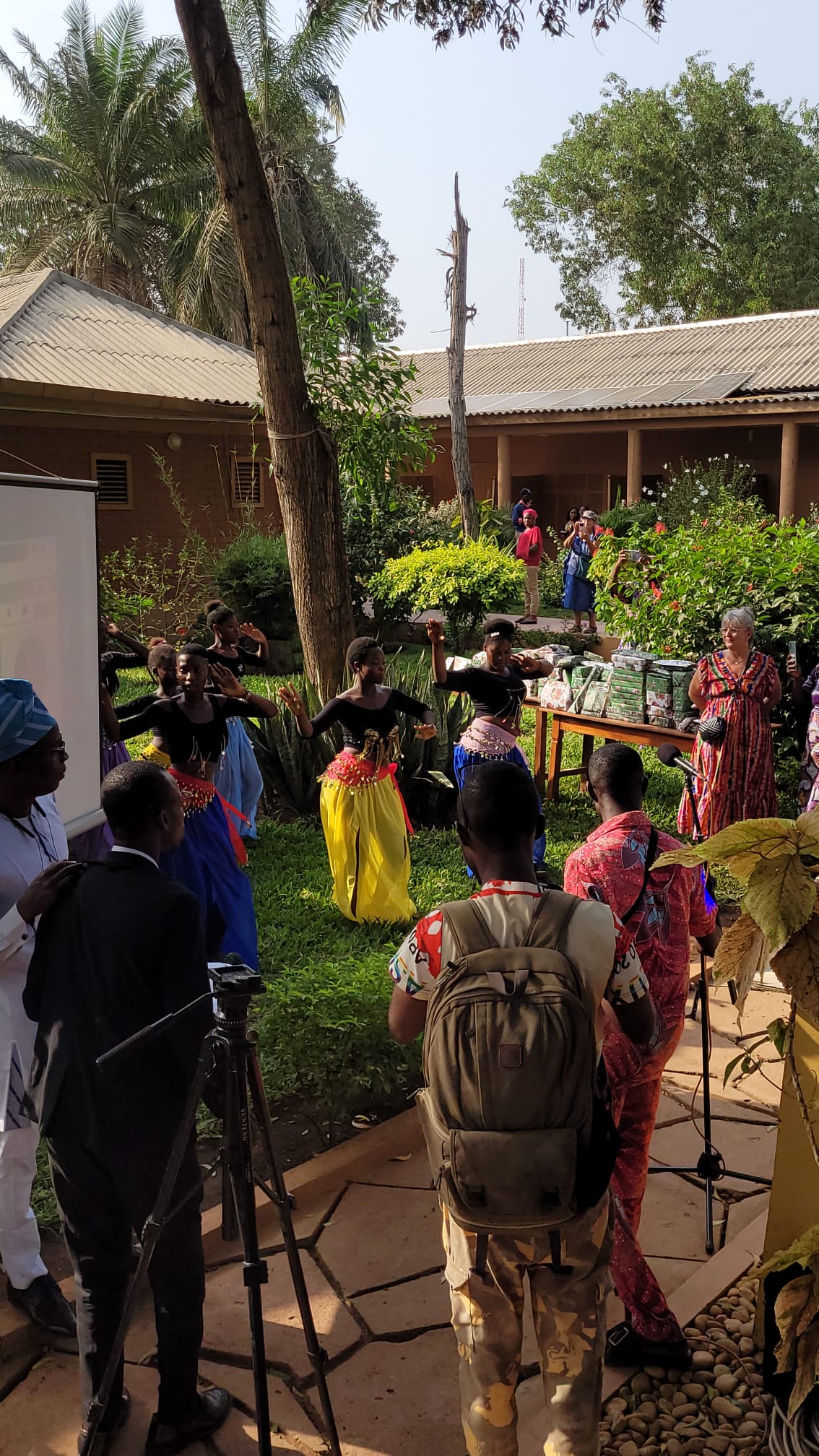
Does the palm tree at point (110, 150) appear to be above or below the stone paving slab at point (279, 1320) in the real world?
above

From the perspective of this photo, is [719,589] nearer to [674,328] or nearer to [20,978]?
[20,978]

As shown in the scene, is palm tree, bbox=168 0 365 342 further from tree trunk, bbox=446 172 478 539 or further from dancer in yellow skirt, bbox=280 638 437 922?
dancer in yellow skirt, bbox=280 638 437 922

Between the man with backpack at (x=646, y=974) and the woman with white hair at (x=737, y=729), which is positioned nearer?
the man with backpack at (x=646, y=974)

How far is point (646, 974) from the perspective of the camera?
310 centimetres

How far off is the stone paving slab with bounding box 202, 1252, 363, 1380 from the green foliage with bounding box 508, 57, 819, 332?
113ft

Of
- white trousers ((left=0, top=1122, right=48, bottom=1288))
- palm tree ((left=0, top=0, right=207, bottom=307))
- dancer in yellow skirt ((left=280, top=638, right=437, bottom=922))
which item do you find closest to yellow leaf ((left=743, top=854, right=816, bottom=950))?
white trousers ((left=0, top=1122, right=48, bottom=1288))

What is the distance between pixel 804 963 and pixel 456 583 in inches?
405

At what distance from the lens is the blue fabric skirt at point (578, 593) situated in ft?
52.0

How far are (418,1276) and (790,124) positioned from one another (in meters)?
36.8

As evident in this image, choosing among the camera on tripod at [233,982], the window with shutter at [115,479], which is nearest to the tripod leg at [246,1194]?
the camera on tripod at [233,982]

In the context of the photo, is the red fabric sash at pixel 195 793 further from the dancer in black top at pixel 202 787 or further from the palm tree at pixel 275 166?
the palm tree at pixel 275 166

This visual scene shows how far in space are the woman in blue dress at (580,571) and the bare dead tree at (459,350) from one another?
1.89m

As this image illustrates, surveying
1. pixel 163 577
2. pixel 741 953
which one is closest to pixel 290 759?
pixel 741 953

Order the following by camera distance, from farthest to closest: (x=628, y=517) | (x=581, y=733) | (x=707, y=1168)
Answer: (x=628, y=517) → (x=581, y=733) → (x=707, y=1168)
